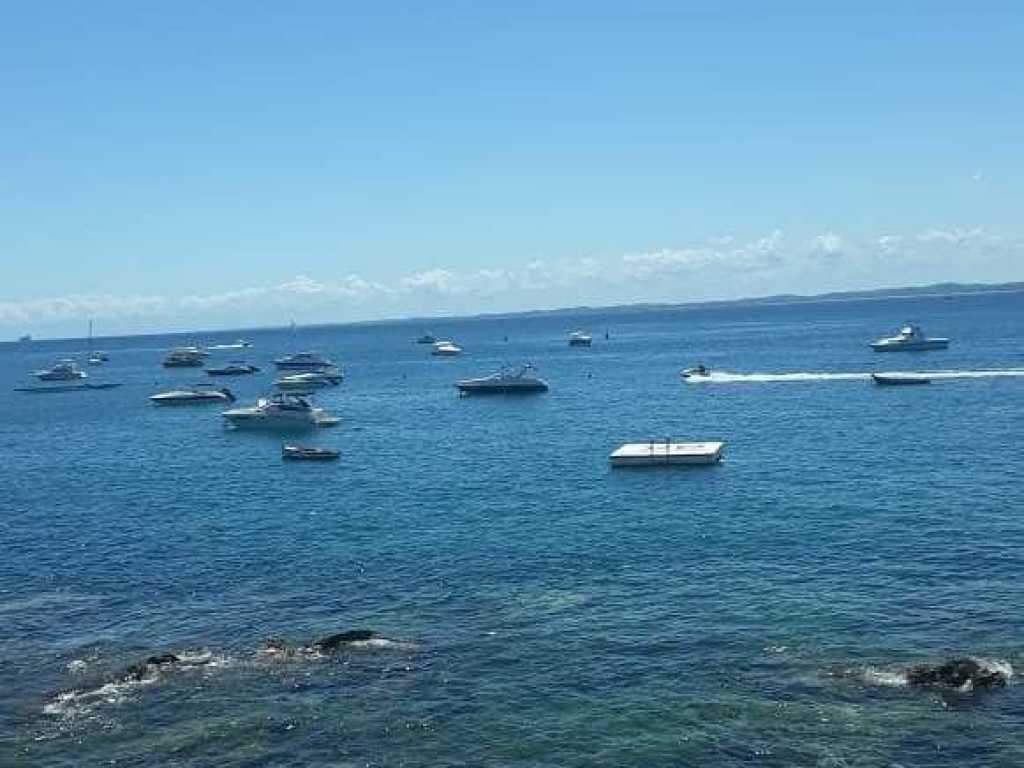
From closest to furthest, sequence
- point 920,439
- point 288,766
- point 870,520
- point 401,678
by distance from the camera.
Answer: point 288,766 < point 401,678 < point 870,520 < point 920,439

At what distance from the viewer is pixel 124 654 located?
55.1 metres

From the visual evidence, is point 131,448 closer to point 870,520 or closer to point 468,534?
point 468,534

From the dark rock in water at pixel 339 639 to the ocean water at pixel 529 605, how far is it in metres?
0.88

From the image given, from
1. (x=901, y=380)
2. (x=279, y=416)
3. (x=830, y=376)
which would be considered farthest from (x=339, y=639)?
(x=830, y=376)

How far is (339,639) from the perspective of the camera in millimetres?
53562

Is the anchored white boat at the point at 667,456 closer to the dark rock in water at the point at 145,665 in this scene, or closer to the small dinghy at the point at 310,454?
the small dinghy at the point at 310,454

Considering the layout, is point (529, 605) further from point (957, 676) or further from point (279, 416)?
point (279, 416)

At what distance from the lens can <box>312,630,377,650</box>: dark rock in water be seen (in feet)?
175

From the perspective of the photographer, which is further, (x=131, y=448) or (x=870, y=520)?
(x=131, y=448)

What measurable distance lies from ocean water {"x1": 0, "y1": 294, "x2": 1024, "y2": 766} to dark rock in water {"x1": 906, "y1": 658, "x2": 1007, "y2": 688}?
2.56 feet

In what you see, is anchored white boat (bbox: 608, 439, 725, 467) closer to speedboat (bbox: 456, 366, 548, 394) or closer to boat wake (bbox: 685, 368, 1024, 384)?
boat wake (bbox: 685, 368, 1024, 384)

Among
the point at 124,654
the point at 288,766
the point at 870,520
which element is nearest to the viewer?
the point at 288,766

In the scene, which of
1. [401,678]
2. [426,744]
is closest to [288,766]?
[426,744]

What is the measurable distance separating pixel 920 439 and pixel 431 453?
172 feet
